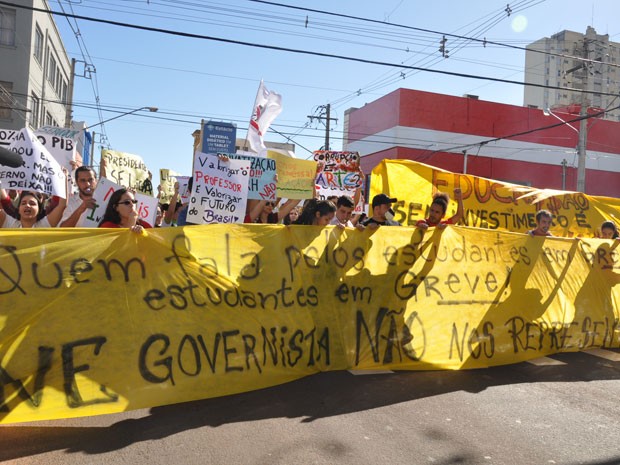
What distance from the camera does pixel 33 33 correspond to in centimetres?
2712

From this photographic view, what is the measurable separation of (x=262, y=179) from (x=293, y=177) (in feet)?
1.92

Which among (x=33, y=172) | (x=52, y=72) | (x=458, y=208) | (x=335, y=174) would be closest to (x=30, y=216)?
(x=33, y=172)

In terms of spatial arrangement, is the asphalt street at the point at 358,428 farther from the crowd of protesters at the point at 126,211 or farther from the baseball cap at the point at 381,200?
the baseball cap at the point at 381,200

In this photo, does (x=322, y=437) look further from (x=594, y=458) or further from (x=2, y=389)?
(x=2, y=389)

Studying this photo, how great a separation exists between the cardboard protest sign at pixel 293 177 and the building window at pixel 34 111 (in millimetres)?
24411

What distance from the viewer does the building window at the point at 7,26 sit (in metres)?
26.5

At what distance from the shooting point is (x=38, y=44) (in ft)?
94.8

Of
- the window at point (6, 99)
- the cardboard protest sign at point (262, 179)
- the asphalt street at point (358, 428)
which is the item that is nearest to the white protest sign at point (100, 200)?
the cardboard protest sign at point (262, 179)

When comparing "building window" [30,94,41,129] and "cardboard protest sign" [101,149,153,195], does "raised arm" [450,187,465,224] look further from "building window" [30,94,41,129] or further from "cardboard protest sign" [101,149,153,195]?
"building window" [30,94,41,129]

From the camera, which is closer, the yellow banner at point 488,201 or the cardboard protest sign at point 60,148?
the yellow banner at point 488,201

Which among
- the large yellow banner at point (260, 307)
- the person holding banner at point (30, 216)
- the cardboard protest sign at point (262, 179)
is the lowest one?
the large yellow banner at point (260, 307)

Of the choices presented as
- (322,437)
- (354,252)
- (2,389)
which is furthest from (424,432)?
(2,389)

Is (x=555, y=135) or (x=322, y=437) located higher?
(x=555, y=135)

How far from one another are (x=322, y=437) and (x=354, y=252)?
1.92 meters
